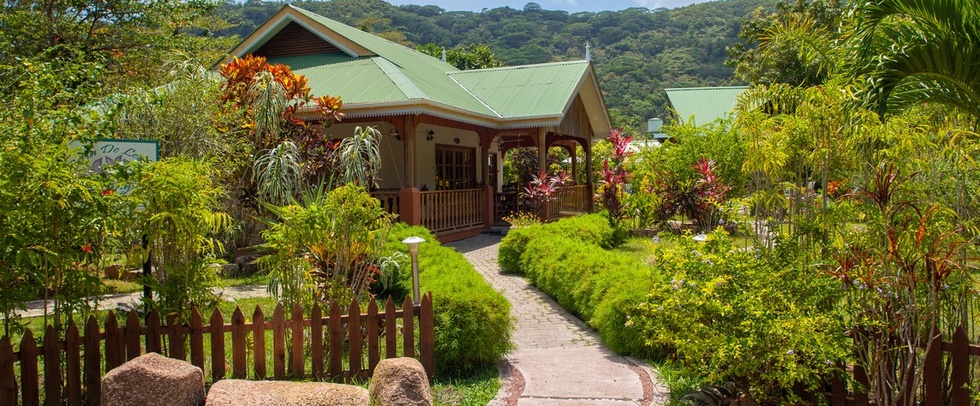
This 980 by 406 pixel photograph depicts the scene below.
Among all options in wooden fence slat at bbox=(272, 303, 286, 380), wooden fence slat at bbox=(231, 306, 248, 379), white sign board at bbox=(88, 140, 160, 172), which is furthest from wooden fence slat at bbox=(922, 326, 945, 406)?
white sign board at bbox=(88, 140, 160, 172)

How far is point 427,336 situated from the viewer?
540cm

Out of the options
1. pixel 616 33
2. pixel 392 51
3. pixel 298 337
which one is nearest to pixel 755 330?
pixel 298 337

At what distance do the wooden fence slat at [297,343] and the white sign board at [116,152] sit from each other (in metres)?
1.76

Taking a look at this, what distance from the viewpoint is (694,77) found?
78625 millimetres

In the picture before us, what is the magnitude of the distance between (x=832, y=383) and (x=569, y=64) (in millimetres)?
16118

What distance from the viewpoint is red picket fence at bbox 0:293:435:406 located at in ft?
15.1

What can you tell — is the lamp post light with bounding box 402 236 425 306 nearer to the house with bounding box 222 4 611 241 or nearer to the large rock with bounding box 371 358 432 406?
the large rock with bounding box 371 358 432 406

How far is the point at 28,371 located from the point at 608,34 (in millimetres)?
106765

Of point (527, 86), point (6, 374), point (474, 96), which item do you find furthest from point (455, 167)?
point (6, 374)

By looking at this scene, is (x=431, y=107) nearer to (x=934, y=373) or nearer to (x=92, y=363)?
(x=92, y=363)

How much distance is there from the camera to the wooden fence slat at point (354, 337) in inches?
202

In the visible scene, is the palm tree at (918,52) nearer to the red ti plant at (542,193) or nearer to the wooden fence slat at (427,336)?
the wooden fence slat at (427,336)

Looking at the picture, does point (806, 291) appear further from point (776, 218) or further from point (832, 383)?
point (776, 218)

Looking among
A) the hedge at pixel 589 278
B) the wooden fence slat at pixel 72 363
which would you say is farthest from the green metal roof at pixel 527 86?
the wooden fence slat at pixel 72 363
